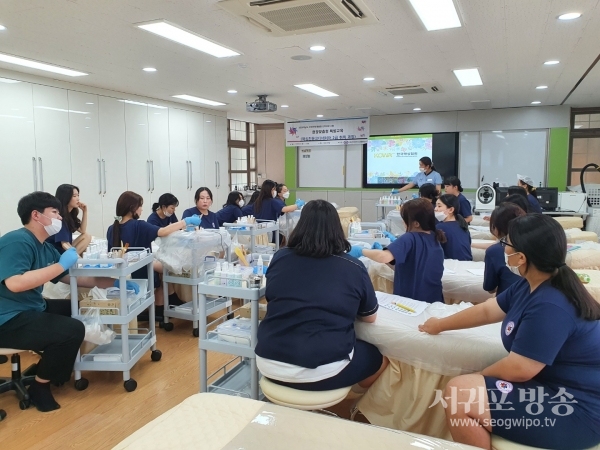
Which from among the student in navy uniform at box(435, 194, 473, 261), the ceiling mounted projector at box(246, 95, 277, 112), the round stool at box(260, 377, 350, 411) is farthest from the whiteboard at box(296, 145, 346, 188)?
the round stool at box(260, 377, 350, 411)

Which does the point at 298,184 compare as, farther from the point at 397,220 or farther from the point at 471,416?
the point at 471,416

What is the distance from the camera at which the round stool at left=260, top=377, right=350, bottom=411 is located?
1697mm

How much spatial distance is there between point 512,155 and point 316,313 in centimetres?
728

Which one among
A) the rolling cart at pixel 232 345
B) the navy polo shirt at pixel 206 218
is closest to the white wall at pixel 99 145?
the navy polo shirt at pixel 206 218

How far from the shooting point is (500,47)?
12.7 feet

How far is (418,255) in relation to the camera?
2.54 m

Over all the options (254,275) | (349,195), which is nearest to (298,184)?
(349,195)

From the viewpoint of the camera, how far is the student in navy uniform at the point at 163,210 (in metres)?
4.07

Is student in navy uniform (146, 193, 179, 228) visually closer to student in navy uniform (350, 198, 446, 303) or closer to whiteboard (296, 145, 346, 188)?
student in navy uniform (350, 198, 446, 303)

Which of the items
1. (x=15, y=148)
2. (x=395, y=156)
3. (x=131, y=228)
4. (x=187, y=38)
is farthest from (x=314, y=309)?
(x=395, y=156)

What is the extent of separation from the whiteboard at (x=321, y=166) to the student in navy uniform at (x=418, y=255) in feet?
21.7

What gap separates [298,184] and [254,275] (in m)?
7.48

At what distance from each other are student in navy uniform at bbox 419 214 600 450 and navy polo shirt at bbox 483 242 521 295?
78 centimetres

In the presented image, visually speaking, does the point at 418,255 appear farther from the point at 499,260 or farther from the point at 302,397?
the point at 302,397
